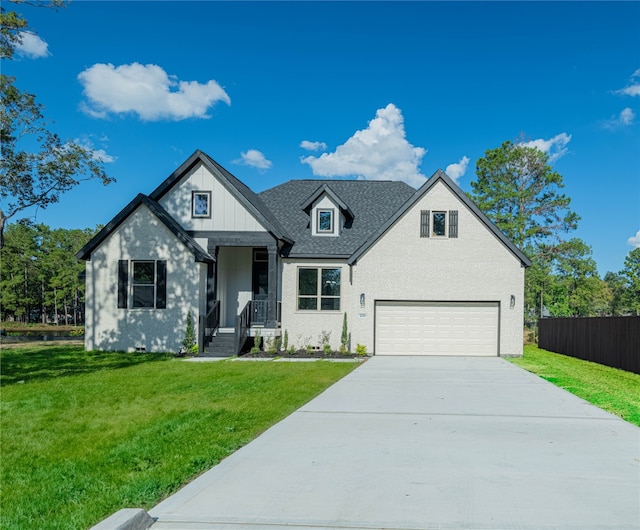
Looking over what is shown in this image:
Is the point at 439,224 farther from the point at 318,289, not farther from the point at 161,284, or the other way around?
the point at 161,284

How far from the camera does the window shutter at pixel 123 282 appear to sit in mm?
18219

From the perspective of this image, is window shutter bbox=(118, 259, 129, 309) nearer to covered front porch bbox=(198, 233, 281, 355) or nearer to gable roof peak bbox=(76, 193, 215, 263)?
gable roof peak bbox=(76, 193, 215, 263)

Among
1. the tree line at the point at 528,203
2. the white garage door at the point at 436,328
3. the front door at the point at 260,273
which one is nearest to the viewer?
the white garage door at the point at 436,328

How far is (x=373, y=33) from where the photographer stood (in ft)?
55.0

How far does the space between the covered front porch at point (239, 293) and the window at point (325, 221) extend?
2461 mm

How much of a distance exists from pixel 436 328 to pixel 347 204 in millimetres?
7401

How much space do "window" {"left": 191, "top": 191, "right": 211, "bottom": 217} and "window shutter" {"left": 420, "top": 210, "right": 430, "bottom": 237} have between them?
8.24 metres

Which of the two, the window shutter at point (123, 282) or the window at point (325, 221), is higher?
the window at point (325, 221)

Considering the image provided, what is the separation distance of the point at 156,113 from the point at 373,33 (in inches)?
394

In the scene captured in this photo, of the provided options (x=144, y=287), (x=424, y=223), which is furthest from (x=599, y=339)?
(x=144, y=287)

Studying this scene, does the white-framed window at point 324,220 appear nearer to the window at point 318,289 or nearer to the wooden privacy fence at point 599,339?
the window at point 318,289

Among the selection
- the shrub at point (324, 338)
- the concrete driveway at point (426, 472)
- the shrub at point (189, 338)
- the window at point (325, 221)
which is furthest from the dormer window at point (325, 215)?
the concrete driveway at point (426, 472)

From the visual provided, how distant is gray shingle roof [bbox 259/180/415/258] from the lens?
19922mm

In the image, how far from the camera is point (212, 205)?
63.4 ft
